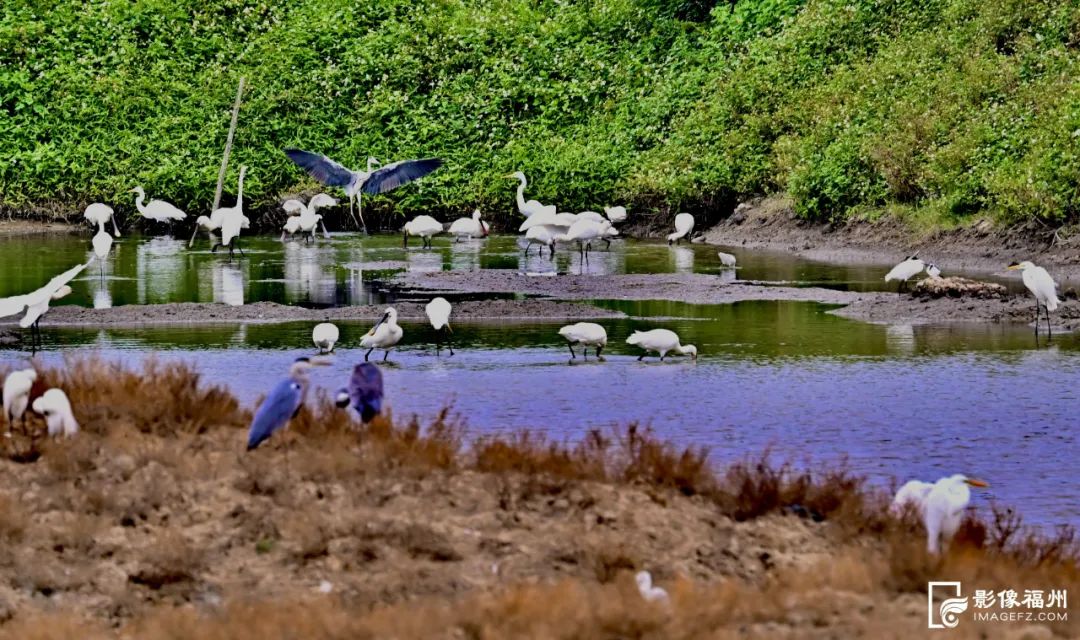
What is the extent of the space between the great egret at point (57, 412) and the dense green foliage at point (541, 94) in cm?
2203

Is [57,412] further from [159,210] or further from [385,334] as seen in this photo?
[159,210]

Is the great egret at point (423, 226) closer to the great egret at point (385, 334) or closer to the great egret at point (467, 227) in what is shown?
the great egret at point (467, 227)

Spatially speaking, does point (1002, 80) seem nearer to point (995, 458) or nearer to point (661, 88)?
point (661, 88)

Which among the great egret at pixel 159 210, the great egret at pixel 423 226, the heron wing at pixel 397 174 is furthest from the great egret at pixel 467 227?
the great egret at pixel 159 210

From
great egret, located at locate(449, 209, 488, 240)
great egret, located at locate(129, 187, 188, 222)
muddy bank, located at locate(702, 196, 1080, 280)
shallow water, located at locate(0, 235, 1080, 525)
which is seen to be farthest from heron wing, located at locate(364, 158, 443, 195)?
great egret, located at locate(129, 187, 188, 222)

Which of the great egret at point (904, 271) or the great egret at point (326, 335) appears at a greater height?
the great egret at point (904, 271)

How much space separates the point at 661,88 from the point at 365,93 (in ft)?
26.0

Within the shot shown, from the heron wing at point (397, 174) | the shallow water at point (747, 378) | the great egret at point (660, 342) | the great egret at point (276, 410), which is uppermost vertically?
the heron wing at point (397, 174)

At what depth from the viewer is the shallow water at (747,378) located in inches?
492

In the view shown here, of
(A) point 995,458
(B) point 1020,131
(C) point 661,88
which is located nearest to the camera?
(A) point 995,458

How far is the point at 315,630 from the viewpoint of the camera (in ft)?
23.4

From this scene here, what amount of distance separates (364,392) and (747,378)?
21.5 feet

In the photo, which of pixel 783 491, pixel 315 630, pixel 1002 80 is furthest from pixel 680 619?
pixel 1002 80

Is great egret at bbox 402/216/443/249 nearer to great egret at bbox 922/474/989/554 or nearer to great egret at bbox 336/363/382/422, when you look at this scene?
great egret at bbox 336/363/382/422
